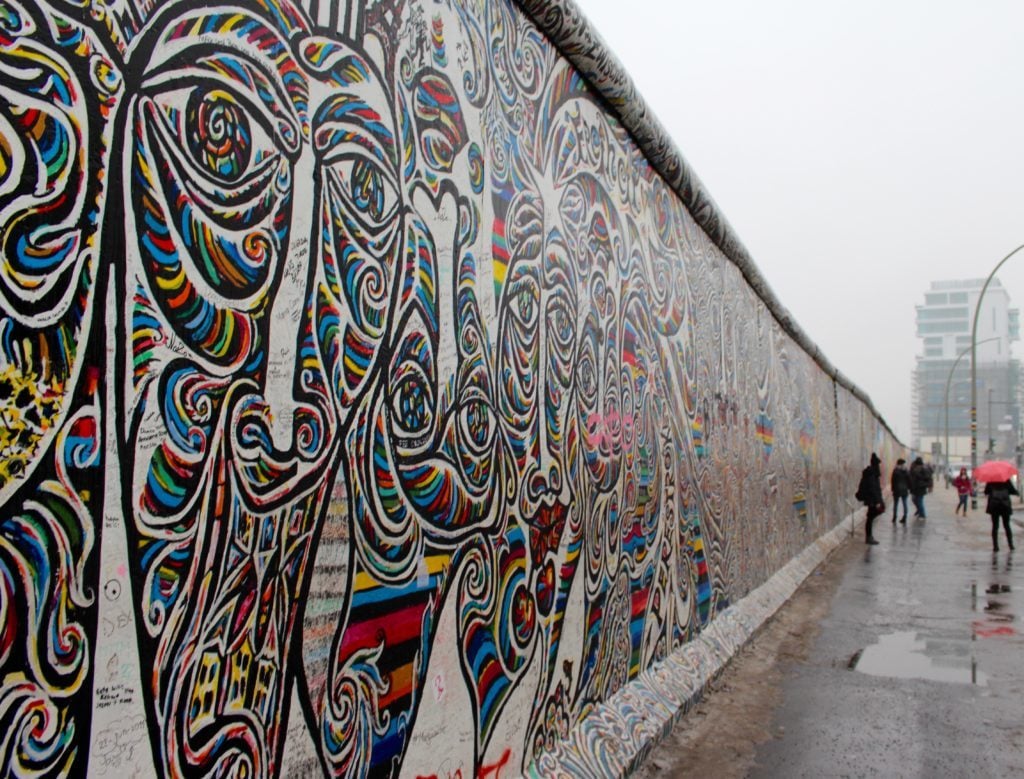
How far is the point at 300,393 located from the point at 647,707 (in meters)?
2.89

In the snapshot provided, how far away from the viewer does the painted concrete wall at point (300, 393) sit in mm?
1451

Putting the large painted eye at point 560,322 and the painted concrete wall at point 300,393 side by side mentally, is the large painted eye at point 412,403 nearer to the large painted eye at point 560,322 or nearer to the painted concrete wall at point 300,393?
the painted concrete wall at point 300,393

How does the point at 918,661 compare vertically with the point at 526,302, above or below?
below

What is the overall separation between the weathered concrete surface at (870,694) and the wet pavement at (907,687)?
0.01 m

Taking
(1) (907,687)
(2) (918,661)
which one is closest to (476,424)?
(1) (907,687)

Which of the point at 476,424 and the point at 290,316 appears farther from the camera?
the point at 476,424

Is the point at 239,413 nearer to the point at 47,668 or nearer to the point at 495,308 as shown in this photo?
the point at 47,668

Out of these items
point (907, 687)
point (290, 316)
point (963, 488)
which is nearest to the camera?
point (290, 316)

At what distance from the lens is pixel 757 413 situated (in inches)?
337

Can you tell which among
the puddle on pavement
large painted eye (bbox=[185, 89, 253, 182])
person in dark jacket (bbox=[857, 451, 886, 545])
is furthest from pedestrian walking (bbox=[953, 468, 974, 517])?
large painted eye (bbox=[185, 89, 253, 182])

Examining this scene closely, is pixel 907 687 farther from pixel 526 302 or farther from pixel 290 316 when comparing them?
pixel 290 316

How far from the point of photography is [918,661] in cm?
621

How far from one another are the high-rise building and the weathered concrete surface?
197 feet

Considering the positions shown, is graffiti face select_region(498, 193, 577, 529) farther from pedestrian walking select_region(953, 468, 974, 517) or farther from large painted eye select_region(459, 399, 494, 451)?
A: pedestrian walking select_region(953, 468, 974, 517)
